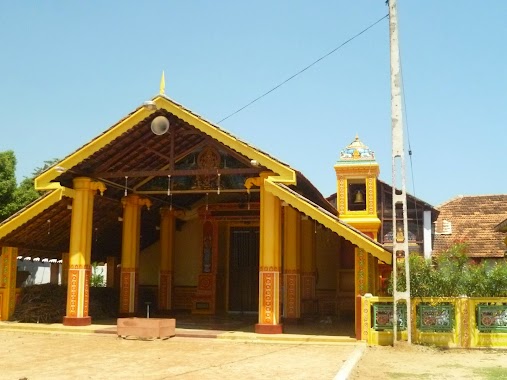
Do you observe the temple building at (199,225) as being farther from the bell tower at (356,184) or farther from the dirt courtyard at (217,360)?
the dirt courtyard at (217,360)

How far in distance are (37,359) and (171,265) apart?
30.8ft

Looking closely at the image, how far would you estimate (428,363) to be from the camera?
405 inches

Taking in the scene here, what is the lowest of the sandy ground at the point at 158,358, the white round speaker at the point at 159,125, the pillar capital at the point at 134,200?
the sandy ground at the point at 158,358

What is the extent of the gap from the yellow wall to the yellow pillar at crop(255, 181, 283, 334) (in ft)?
20.5

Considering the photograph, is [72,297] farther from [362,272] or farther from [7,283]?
[362,272]

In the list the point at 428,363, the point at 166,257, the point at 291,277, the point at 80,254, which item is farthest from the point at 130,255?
the point at 428,363

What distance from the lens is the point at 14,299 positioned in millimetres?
16000

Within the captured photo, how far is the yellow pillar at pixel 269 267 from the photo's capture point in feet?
44.0

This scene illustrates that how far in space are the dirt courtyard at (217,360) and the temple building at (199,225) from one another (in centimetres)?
172

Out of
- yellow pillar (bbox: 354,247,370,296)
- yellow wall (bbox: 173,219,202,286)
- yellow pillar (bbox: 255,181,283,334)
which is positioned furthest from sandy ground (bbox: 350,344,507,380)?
yellow wall (bbox: 173,219,202,286)

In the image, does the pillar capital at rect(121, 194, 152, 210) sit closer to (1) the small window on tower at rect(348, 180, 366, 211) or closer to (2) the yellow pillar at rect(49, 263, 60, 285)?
(1) the small window on tower at rect(348, 180, 366, 211)

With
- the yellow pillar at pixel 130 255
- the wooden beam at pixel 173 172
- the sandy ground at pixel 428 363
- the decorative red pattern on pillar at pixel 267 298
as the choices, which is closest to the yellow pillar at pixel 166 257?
the yellow pillar at pixel 130 255

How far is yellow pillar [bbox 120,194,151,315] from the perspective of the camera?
54.7 ft

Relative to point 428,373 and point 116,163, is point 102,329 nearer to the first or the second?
point 116,163
